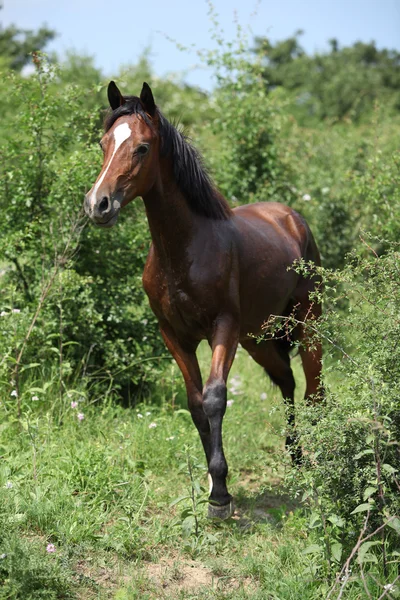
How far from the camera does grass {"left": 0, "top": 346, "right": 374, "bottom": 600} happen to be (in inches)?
131

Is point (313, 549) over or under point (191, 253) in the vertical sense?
under

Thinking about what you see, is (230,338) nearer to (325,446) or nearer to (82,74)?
(325,446)

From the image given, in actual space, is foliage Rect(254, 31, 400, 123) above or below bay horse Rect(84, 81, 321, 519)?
above

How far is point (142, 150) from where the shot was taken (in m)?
3.97

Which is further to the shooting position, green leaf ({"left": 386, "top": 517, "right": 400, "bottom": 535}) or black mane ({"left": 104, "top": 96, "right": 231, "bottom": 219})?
black mane ({"left": 104, "top": 96, "right": 231, "bottom": 219})

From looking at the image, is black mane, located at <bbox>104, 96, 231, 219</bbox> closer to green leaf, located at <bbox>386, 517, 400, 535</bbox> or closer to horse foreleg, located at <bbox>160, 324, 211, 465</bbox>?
horse foreleg, located at <bbox>160, 324, 211, 465</bbox>

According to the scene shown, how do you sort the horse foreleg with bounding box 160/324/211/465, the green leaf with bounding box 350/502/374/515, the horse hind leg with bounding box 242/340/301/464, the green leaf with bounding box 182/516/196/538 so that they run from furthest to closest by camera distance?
1. the horse hind leg with bounding box 242/340/301/464
2. the horse foreleg with bounding box 160/324/211/465
3. the green leaf with bounding box 182/516/196/538
4. the green leaf with bounding box 350/502/374/515

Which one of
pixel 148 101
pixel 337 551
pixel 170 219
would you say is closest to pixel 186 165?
pixel 170 219

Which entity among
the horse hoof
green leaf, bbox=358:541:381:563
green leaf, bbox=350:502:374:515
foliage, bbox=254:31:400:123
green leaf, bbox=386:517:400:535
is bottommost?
the horse hoof

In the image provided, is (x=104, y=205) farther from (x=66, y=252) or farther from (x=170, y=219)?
(x=66, y=252)

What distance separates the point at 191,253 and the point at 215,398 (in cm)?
89

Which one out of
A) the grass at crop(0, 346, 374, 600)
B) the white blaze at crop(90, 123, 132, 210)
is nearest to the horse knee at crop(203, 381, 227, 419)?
the grass at crop(0, 346, 374, 600)

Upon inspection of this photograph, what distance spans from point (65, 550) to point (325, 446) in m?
1.41

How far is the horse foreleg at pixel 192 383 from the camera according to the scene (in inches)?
175
